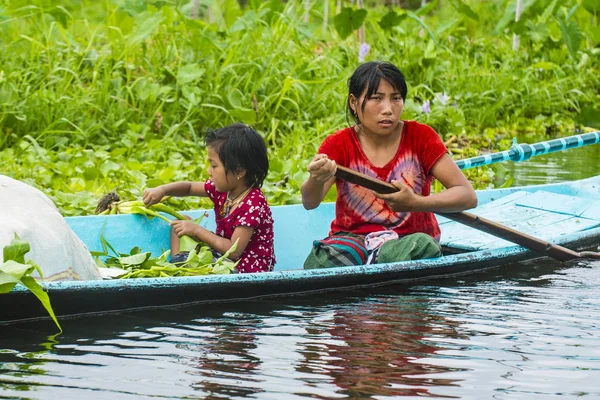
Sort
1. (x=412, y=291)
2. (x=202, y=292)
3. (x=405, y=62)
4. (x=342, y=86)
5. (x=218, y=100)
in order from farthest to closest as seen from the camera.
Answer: (x=405, y=62), (x=342, y=86), (x=218, y=100), (x=412, y=291), (x=202, y=292)

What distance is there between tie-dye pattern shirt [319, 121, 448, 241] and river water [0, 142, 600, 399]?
0.27m

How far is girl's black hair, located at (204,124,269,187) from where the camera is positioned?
4320 mm

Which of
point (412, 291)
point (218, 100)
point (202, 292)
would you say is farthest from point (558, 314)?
point (218, 100)

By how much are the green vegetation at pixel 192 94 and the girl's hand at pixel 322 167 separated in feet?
5.40

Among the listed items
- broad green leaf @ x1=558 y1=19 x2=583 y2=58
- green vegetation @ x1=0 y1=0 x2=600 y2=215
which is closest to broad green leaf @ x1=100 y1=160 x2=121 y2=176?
green vegetation @ x1=0 y1=0 x2=600 y2=215

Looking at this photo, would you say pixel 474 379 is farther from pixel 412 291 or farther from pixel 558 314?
pixel 412 291

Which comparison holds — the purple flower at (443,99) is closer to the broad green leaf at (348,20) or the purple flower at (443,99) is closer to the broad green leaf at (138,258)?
the broad green leaf at (348,20)

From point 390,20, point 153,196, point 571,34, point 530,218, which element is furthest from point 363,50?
point 153,196

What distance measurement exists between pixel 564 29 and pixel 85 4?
5376 millimetres

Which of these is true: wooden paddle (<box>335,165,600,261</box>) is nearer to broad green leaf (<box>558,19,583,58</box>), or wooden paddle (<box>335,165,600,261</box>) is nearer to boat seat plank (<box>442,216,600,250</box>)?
boat seat plank (<box>442,216,600,250</box>)

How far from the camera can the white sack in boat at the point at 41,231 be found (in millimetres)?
3523

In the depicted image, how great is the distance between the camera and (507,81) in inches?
373

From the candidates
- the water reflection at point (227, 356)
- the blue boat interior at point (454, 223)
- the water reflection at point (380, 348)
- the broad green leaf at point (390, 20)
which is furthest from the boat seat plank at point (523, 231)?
the broad green leaf at point (390, 20)

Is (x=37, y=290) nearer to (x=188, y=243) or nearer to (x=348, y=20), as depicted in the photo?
(x=188, y=243)
